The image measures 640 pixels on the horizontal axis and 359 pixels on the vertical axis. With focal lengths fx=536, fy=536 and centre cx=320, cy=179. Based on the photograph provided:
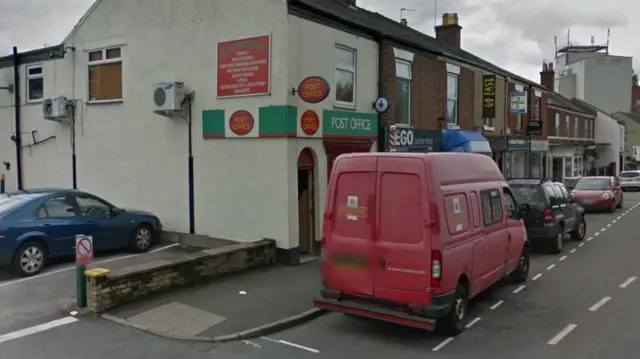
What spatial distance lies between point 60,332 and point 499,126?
19835 millimetres

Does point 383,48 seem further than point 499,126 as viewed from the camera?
No

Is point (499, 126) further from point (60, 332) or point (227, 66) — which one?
point (60, 332)

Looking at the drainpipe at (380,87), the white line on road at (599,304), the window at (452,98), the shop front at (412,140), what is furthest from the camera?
the window at (452,98)

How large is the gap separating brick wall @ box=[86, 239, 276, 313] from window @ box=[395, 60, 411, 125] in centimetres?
640

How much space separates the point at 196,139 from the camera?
1241 centimetres

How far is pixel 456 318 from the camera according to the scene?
22.7 feet

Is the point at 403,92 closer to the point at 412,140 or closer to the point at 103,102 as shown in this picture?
the point at 412,140

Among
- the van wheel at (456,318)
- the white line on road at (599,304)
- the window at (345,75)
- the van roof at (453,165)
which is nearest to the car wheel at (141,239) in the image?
the window at (345,75)

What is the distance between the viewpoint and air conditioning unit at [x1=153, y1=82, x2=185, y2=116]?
12156 mm

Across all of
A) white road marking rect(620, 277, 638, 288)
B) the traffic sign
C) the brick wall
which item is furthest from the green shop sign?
white road marking rect(620, 277, 638, 288)

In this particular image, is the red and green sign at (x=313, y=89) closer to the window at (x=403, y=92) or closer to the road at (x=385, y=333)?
the road at (x=385, y=333)

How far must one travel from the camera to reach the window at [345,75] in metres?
12.6

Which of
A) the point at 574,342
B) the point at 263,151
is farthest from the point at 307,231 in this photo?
the point at 574,342

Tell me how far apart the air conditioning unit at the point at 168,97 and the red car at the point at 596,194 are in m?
17.3
